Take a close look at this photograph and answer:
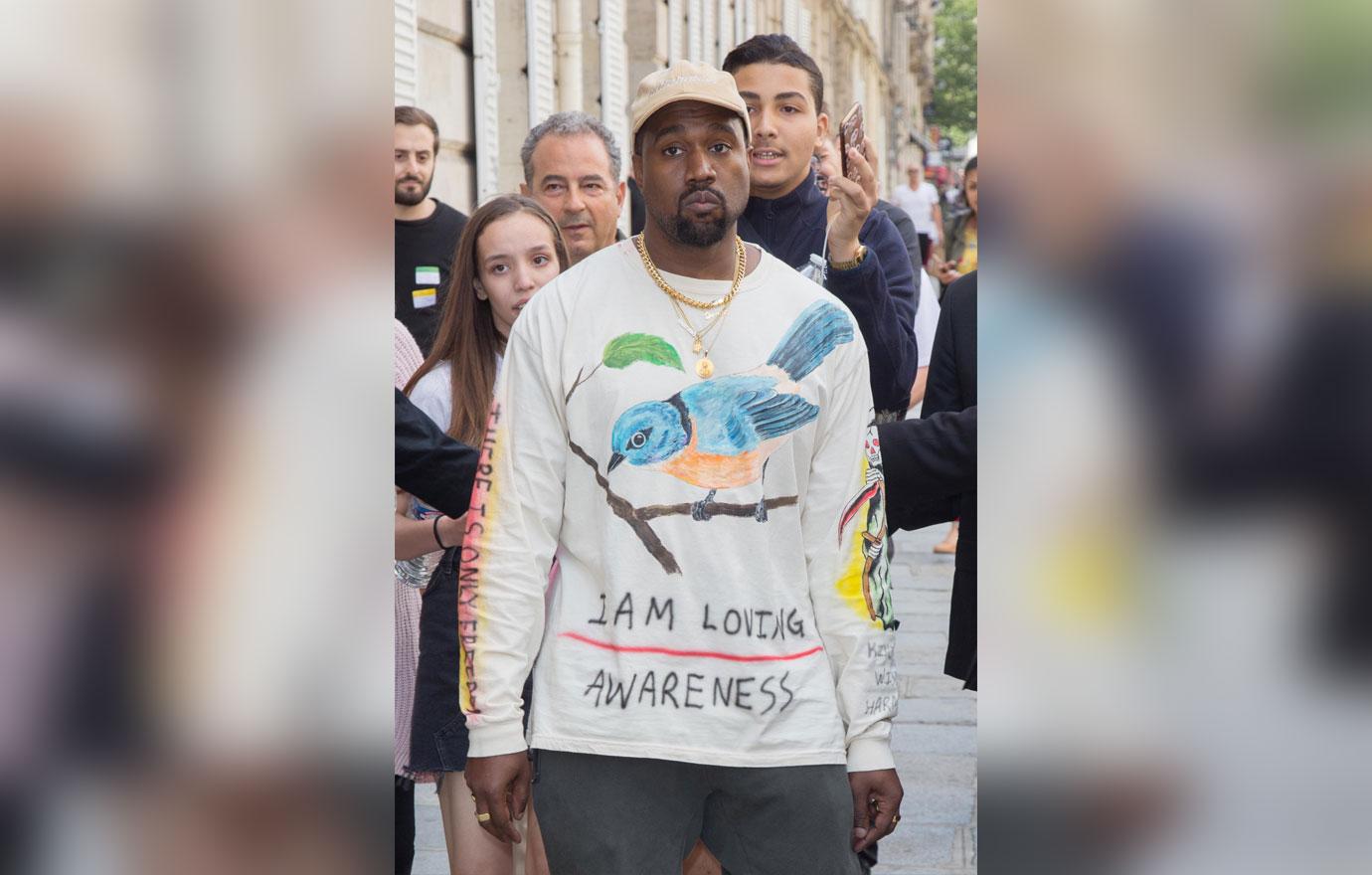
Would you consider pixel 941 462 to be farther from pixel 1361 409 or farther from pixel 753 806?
pixel 1361 409

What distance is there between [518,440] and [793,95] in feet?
4.08

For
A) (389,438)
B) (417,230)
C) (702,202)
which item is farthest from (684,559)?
(417,230)

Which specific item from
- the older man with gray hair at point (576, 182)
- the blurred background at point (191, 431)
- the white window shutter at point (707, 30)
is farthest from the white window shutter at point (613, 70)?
the blurred background at point (191, 431)

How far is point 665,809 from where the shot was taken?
2541mm

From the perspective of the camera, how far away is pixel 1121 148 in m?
1.21

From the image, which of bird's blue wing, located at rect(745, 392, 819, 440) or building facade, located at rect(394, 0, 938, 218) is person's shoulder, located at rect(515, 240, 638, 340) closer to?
bird's blue wing, located at rect(745, 392, 819, 440)

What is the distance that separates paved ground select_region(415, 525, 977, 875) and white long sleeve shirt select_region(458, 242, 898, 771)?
1.67m

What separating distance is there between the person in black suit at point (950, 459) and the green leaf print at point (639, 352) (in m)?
0.67

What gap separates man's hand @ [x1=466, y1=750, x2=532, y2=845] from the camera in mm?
2506

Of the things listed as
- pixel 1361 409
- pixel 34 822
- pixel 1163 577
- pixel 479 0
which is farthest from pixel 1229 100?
pixel 479 0

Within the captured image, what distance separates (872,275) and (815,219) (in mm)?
318

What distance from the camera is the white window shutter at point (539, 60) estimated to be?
41.5 ft

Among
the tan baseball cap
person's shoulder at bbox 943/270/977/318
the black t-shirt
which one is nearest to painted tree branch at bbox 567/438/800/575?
the tan baseball cap

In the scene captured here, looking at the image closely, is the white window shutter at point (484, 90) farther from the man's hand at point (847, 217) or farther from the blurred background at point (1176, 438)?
the blurred background at point (1176, 438)
